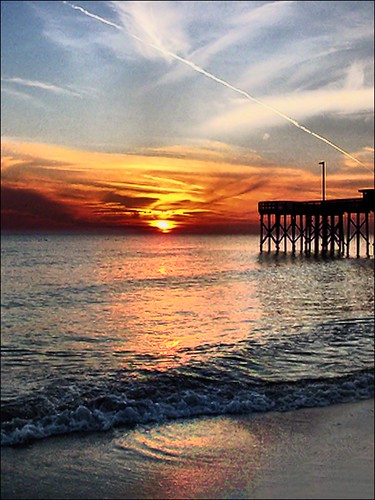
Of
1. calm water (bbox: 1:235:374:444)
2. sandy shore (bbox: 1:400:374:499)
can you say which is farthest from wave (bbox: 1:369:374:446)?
sandy shore (bbox: 1:400:374:499)

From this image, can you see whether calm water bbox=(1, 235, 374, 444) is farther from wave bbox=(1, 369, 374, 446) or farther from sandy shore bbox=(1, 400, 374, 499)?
sandy shore bbox=(1, 400, 374, 499)

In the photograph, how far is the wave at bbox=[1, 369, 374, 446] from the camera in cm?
795

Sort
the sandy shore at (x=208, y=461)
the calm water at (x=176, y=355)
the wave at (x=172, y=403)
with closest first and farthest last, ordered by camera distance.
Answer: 1. the sandy shore at (x=208, y=461)
2. the wave at (x=172, y=403)
3. the calm water at (x=176, y=355)

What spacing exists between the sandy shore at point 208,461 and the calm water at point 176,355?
2.30 ft

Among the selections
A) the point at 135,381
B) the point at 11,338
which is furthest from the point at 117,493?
the point at 11,338

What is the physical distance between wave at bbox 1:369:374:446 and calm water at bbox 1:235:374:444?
0.02m

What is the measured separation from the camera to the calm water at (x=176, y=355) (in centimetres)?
877

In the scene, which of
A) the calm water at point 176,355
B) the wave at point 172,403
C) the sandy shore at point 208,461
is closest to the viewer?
the sandy shore at point 208,461

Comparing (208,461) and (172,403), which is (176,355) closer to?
(172,403)

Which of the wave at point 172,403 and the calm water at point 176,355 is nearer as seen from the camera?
the wave at point 172,403

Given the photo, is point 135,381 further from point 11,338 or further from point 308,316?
point 308,316

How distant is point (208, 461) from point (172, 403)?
272 cm

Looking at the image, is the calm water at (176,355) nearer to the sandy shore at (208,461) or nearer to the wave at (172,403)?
the wave at (172,403)

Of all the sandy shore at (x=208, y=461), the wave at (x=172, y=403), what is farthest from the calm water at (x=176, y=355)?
the sandy shore at (x=208, y=461)
